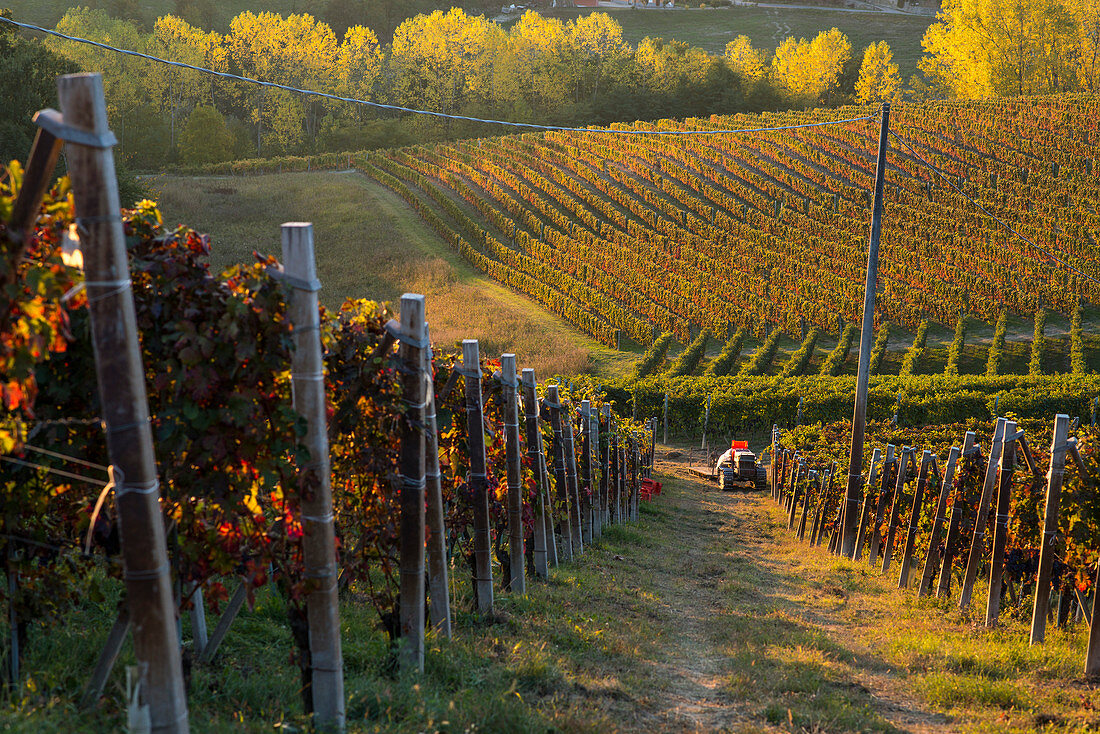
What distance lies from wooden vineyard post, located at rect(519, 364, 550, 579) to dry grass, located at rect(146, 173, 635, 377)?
2967cm

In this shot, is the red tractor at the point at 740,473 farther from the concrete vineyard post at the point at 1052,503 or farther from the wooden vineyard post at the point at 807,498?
the concrete vineyard post at the point at 1052,503

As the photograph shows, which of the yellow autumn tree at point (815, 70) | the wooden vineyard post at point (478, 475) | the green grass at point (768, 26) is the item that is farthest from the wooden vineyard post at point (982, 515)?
the green grass at point (768, 26)

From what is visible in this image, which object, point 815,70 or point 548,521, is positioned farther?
point 815,70

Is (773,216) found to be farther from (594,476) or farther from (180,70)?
(180,70)

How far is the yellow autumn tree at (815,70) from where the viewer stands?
93750 mm

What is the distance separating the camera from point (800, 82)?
93750 mm

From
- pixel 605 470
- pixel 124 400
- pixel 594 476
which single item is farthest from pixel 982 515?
pixel 124 400

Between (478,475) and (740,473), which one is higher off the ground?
(478,475)

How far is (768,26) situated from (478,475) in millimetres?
141705

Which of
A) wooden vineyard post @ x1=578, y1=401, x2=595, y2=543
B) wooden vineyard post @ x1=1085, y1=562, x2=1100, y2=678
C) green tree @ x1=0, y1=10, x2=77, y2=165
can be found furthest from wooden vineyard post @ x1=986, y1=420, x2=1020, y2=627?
green tree @ x1=0, y1=10, x2=77, y2=165

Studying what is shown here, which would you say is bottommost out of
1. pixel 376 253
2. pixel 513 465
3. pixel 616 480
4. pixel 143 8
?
pixel 616 480

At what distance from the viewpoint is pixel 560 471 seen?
1076 cm

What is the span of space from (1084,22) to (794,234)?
53726 mm

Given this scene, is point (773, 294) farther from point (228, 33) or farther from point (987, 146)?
point (228, 33)
